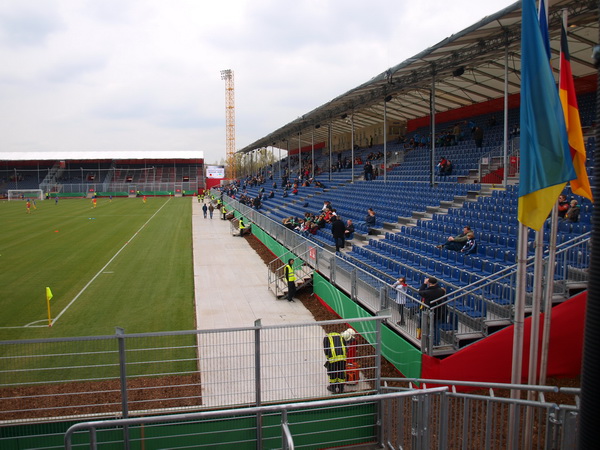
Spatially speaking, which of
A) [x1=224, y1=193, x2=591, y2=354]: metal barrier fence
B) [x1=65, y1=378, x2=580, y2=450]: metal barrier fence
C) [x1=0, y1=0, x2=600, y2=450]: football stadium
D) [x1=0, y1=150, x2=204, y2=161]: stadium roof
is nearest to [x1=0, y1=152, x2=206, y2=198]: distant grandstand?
[x1=0, y1=150, x2=204, y2=161]: stadium roof

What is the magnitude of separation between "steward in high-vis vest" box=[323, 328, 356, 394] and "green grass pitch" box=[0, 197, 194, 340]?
18.3 feet

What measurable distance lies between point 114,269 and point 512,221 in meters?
16.2

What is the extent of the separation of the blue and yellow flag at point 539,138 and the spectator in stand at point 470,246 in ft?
24.4

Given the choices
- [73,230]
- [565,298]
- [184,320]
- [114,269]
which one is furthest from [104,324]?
[73,230]

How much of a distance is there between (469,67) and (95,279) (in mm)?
17970

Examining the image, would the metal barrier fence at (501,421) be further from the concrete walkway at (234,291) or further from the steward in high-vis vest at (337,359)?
the concrete walkway at (234,291)

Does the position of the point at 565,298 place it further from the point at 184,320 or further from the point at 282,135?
the point at 282,135

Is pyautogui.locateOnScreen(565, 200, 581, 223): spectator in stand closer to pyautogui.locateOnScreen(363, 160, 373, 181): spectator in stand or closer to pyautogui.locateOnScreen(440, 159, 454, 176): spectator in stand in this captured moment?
pyautogui.locateOnScreen(440, 159, 454, 176): spectator in stand

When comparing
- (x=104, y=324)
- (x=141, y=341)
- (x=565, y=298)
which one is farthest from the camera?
(x=104, y=324)

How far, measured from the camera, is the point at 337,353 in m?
8.12

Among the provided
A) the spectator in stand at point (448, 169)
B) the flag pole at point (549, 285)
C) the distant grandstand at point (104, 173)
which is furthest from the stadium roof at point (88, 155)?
the flag pole at point (549, 285)

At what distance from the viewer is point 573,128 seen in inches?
224

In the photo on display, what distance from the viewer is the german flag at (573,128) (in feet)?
18.3

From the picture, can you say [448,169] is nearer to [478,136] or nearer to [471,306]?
[478,136]
